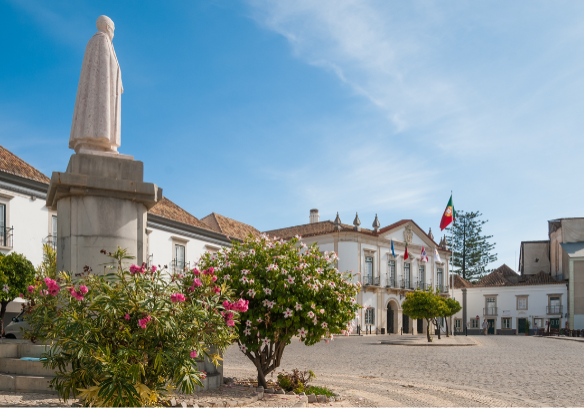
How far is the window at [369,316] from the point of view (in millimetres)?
40156

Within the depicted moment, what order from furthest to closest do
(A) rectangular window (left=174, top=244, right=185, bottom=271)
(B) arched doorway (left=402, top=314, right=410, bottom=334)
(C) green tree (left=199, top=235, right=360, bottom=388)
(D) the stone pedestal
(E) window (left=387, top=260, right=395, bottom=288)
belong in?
(B) arched doorway (left=402, top=314, right=410, bottom=334) < (E) window (left=387, top=260, right=395, bottom=288) < (A) rectangular window (left=174, top=244, right=185, bottom=271) < (C) green tree (left=199, top=235, right=360, bottom=388) < (D) the stone pedestal

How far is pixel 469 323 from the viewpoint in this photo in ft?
171

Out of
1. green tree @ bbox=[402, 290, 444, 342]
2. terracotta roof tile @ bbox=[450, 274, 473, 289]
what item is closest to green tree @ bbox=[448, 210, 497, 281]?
terracotta roof tile @ bbox=[450, 274, 473, 289]

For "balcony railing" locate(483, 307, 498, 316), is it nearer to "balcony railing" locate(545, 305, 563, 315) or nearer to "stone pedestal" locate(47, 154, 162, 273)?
"balcony railing" locate(545, 305, 563, 315)

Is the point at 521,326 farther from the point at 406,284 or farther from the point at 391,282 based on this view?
the point at 391,282

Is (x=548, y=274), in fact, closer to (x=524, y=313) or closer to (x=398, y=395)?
(x=524, y=313)

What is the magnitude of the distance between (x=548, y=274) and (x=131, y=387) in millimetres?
52161

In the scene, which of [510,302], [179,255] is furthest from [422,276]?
[179,255]

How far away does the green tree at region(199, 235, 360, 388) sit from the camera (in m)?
7.36

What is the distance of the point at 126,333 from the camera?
5180 mm

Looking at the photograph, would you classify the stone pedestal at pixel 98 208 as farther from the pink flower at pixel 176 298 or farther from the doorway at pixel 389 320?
the doorway at pixel 389 320

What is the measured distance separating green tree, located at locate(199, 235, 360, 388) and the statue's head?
3609 millimetres

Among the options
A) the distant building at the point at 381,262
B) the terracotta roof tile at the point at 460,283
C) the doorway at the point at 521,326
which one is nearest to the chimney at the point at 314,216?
the distant building at the point at 381,262

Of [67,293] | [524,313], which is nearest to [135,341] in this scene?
[67,293]
